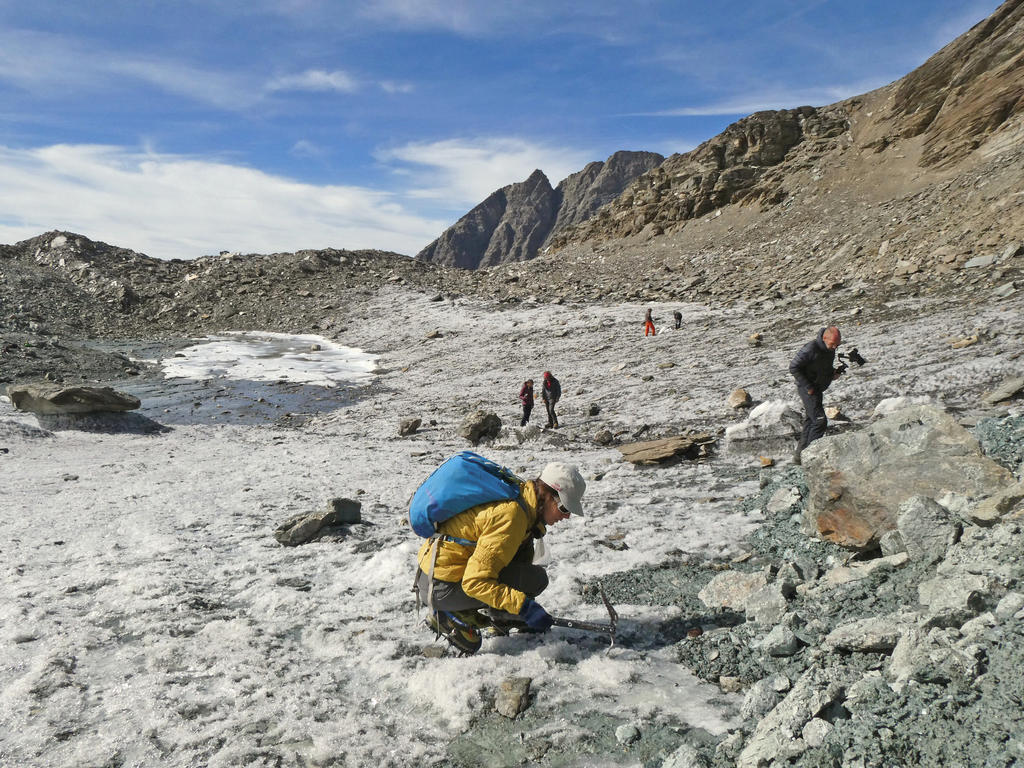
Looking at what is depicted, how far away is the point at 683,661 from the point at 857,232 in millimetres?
28413

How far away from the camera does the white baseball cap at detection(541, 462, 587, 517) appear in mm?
3527

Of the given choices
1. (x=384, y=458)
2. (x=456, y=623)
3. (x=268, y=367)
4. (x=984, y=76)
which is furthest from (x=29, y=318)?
(x=984, y=76)

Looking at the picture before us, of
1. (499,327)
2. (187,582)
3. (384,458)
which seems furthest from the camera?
(499,327)

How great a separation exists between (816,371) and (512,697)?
19.5ft

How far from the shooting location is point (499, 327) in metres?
Result: 29.1

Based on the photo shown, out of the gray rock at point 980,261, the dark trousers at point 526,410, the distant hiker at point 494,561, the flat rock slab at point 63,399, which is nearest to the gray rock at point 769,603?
the distant hiker at point 494,561

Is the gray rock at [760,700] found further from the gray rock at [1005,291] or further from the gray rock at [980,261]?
the gray rock at [980,261]

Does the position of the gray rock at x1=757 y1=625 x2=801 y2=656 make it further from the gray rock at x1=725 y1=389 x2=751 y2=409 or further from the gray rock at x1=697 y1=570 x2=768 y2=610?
the gray rock at x1=725 y1=389 x2=751 y2=409

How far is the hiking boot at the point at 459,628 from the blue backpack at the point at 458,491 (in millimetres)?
637

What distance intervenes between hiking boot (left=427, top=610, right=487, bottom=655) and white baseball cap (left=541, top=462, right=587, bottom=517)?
1169 mm

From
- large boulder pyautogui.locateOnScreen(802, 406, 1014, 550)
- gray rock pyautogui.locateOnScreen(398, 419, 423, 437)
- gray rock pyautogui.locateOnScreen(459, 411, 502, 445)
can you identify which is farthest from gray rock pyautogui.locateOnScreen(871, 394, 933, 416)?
gray rock pyautogui.locateOnScreen(398, 419, 423, 437)

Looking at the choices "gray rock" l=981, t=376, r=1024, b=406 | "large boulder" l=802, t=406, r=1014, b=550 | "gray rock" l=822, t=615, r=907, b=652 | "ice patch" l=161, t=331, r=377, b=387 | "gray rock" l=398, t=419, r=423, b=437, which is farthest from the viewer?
"ice patch" l=161, t=331, r=377, b=387

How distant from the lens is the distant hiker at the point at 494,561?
353 cm

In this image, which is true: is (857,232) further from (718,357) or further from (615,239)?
(615,239)
